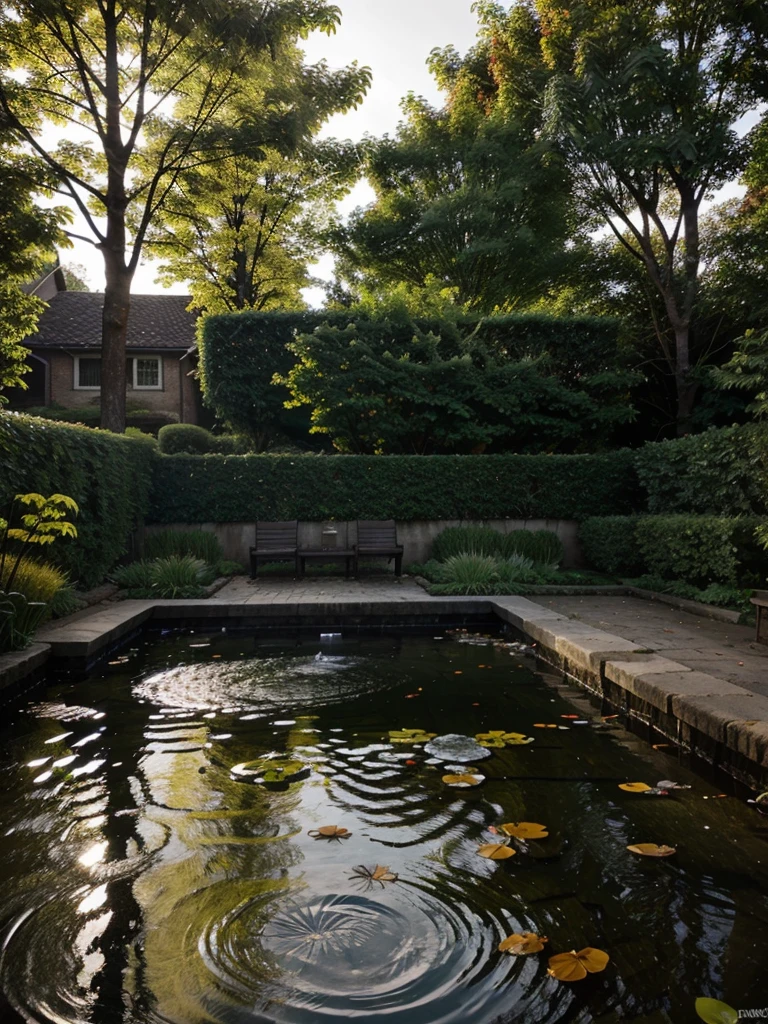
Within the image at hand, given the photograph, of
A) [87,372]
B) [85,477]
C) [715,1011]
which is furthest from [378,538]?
[87,372]

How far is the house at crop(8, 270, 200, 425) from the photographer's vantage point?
79.7 ft

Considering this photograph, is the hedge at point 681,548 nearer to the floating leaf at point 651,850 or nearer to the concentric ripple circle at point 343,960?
the floating leaf at point 651,850

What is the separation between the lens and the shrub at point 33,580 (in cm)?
615

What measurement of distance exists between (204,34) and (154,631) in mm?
10746

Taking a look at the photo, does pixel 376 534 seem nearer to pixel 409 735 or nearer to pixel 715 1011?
pixel 409 735

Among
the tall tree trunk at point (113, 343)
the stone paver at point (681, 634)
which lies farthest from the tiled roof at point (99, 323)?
the stone paver at point (681, 634)

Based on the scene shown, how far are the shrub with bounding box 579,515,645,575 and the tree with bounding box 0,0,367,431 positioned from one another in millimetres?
8702

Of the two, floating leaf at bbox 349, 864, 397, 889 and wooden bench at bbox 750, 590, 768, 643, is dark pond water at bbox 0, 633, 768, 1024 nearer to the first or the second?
floating leaf at bbox 349, 864, 397, 889

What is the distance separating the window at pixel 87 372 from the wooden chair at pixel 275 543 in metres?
16.3

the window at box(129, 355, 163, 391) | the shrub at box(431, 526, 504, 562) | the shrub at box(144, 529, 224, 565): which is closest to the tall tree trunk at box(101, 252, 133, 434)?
the shrub at box(144, 529, 224, 565)

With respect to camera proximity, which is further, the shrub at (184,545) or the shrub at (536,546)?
the shrub at (536,546)

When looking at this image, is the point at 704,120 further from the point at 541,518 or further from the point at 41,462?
the point at 41,462

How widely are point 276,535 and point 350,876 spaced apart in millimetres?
8781

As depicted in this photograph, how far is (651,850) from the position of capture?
2.68 metres
